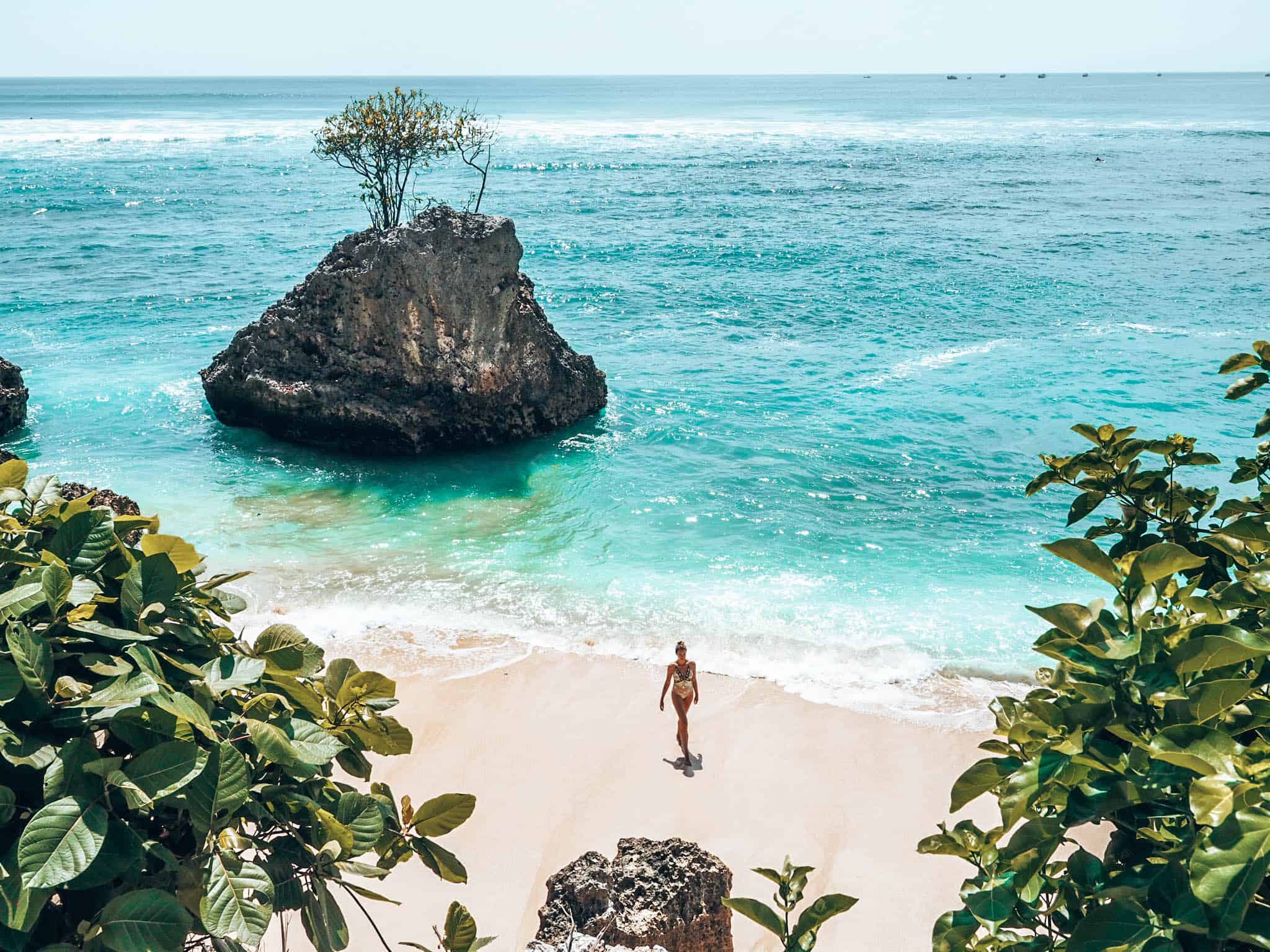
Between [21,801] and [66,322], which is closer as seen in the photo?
[21,801]

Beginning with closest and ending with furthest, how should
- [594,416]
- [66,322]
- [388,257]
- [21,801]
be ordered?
[21,801] → [388,257] → [594,416] → [66,322]

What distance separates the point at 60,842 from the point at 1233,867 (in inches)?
101

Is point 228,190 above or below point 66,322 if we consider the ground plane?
above

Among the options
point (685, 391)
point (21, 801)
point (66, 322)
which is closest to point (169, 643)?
point (21, 801)

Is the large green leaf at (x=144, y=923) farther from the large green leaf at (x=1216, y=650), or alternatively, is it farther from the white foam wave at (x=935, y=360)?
the white foam wave at (x=935, y=360)

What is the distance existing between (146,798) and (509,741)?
7.67 metres

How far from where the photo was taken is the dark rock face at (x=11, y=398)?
18625 millimetres

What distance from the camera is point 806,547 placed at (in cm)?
1481

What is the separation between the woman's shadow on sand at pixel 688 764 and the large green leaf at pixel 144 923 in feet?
23.9

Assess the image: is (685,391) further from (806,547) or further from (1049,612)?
(1049,612)

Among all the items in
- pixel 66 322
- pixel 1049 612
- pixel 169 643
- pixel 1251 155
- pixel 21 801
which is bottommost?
pixel 66 322

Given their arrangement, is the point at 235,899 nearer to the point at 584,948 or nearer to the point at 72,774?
the point at 72,774

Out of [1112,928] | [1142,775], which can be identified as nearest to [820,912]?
[1112,928]

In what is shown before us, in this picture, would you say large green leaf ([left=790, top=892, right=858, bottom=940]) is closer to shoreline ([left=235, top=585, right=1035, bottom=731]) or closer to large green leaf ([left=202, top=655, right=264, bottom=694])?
large green leaf ([left=202, top=655, right=264, bottom=694])
